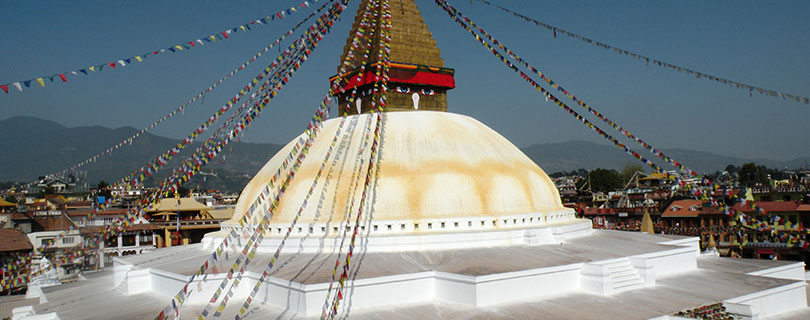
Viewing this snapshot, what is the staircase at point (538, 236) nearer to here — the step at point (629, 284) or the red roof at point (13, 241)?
the step at point (629, 284)

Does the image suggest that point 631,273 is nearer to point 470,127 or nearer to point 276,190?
point 470,127

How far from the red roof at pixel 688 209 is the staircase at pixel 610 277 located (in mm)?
24192

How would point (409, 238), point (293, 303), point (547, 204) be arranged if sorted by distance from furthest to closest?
point (547, 204) → point (409, 238) → point (293, 303)

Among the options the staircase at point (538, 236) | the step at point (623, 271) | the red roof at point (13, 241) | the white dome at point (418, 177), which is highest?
the white dome at point (418, 177)

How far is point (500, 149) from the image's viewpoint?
14.2 meters

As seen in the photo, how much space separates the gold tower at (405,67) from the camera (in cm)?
1427

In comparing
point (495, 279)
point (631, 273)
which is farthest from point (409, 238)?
point (631, 273)

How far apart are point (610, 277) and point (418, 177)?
4.42 m

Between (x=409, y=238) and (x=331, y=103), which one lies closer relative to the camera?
(x=331, y=103)

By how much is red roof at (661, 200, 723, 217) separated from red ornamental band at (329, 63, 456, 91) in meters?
23.4

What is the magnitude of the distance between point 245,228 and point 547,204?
7.31 m

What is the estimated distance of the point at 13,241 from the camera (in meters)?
22.5

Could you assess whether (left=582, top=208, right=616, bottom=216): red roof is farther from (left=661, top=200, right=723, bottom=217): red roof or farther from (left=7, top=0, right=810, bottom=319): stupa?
(left=7, top=0, right=810, bottom=319): stupa

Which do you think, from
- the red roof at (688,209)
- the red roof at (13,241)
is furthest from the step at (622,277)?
the red roof at (688,209)
